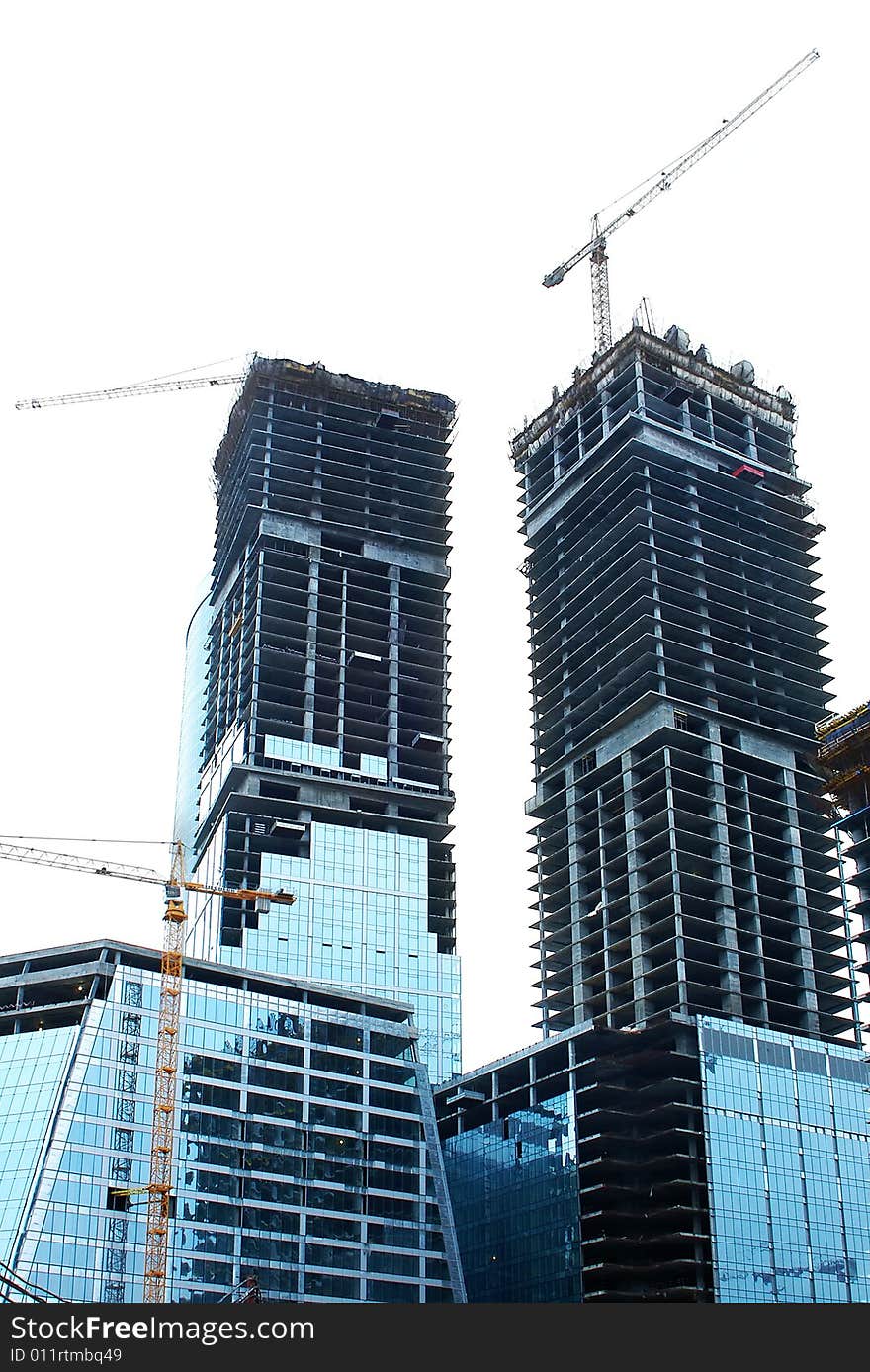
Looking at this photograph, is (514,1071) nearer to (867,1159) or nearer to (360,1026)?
(360,1026)

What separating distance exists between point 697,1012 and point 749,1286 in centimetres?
3316

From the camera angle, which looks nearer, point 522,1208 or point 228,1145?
point 228,1145

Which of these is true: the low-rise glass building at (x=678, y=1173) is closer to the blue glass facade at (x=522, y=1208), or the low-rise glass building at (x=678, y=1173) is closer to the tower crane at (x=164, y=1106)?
the blue glass facade at (x=522, y=1208)

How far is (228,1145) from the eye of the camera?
16550 centimetres

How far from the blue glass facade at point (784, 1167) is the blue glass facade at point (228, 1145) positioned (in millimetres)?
31184

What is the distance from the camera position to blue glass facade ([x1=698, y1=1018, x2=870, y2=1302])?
17088cm

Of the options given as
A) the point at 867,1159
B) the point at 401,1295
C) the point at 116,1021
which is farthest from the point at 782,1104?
the point at 116,1021

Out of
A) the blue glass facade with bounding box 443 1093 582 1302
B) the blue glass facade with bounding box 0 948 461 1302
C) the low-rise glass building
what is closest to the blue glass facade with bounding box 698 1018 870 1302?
the low-rise glass building

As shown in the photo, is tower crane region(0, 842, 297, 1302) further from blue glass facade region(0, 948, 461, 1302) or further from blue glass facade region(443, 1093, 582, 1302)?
blue glass facade region(443, 1093, 582, 1302)

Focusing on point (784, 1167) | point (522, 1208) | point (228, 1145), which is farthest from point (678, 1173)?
point (228, 1145)

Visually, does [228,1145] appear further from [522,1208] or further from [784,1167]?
[784,1167]

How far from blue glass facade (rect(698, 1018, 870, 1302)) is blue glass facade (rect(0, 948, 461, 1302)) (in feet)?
102

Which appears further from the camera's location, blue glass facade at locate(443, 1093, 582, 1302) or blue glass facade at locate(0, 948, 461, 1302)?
blue glass facade at locate(443, 1093, 582, 1302)

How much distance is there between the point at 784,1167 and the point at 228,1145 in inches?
2446
